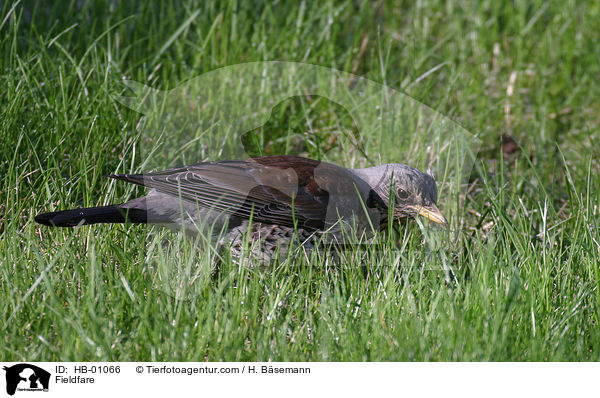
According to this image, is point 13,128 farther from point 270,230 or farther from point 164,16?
point 164,16

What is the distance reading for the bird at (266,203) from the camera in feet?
10.4

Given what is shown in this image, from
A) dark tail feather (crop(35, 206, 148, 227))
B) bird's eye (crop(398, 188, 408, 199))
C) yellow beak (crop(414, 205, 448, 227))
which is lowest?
dark tail feather (crop(35, 206, 148, 227))

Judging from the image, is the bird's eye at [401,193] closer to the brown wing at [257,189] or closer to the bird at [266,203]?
the bird at [266,203]

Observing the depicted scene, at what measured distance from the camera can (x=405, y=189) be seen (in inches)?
132

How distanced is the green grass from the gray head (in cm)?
11

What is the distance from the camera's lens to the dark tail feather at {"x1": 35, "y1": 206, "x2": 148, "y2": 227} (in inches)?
124

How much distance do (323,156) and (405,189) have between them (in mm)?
680

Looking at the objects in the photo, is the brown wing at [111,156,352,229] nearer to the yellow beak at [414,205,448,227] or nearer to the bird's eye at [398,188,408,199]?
the bird's eye at [398,188,408,199]

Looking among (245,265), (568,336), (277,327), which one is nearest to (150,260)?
(245,265)
